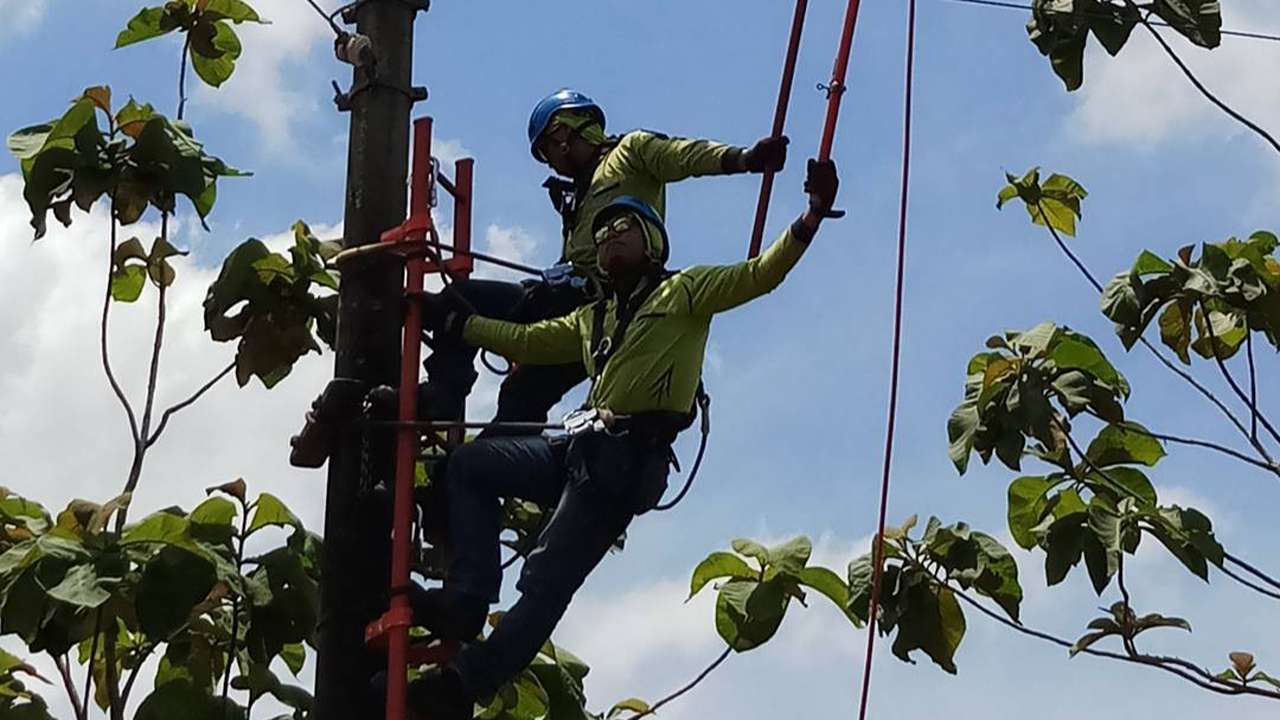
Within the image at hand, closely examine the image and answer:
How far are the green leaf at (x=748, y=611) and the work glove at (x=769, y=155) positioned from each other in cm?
148

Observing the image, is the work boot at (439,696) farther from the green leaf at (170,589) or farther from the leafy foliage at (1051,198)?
the leafy foliage at (1051,198)

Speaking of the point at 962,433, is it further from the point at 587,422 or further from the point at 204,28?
the point at 204,28

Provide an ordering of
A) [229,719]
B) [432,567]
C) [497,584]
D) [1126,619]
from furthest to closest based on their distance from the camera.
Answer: [1126,619], [432,567], [229,719], [497,584]

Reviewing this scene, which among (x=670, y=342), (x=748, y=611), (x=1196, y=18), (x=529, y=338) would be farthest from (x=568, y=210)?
(x=1196, y=18)

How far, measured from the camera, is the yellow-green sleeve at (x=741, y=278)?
482 centimetres

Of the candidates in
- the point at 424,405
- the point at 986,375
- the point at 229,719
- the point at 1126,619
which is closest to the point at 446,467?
the point at 424,405

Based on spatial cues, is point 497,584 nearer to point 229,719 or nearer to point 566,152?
point 229,719

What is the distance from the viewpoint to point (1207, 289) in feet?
21.1

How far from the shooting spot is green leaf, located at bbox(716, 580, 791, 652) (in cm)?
597

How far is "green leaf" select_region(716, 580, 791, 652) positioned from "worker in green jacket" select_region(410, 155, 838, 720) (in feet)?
3.15

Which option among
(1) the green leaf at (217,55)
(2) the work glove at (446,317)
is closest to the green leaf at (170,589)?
(2) the work glove at (446,317)

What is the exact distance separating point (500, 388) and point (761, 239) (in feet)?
3.06

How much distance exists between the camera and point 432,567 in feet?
Answer: 19.5

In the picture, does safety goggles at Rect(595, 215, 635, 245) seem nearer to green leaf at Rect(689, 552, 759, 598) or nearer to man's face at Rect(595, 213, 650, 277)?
man's face at Rect(595, 213, 650, 277)
